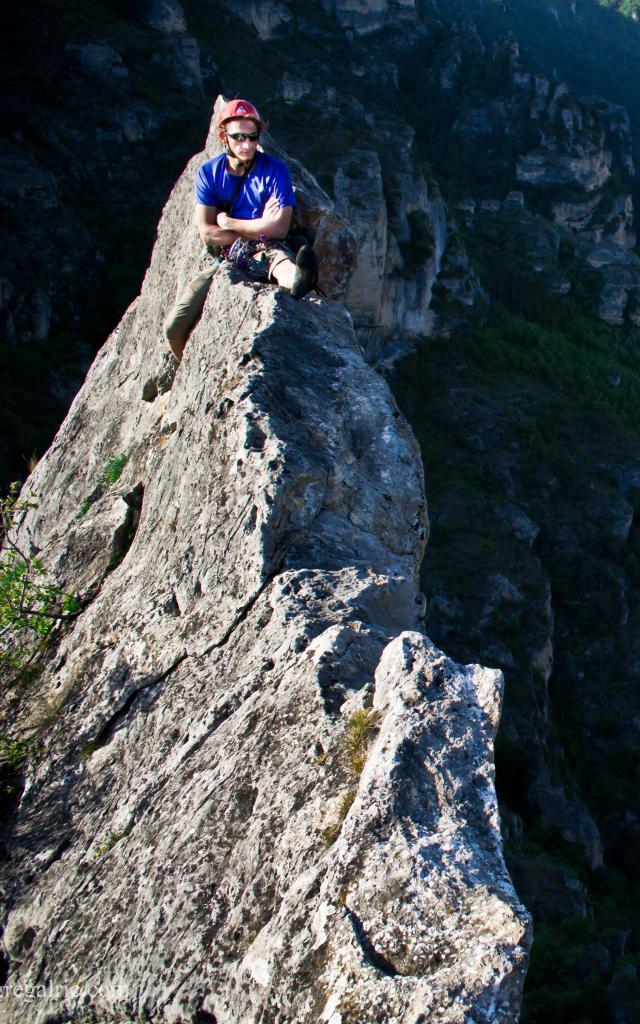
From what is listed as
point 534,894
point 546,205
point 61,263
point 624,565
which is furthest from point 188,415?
point 546,205

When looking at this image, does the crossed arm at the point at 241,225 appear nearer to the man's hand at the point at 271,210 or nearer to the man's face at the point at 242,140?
the man's hand at the point at 271,210

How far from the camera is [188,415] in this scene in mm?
Result: 3967

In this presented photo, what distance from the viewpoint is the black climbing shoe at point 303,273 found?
4066 millimetres

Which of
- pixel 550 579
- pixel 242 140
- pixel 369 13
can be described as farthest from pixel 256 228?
pixel 369 13

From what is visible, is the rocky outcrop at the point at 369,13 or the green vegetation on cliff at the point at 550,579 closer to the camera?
the green vegetation on cliff at the point at 550,579

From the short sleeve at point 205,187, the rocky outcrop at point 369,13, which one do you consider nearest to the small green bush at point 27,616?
the short sleeve at point 205,187

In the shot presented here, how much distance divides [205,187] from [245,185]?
0.72ft

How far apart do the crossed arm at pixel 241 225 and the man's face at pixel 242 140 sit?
275mm

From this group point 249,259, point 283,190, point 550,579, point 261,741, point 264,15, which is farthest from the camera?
point 264,15

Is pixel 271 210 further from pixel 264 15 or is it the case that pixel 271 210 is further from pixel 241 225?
pixel 264 15

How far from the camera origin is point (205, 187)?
4645mm

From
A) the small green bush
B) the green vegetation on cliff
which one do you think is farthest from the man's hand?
the green vegetation on cliff

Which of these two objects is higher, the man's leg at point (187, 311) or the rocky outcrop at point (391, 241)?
the rocky outcrop at point (391, 241)

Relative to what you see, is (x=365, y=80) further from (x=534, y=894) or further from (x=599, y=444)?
(x=534, y=894)
